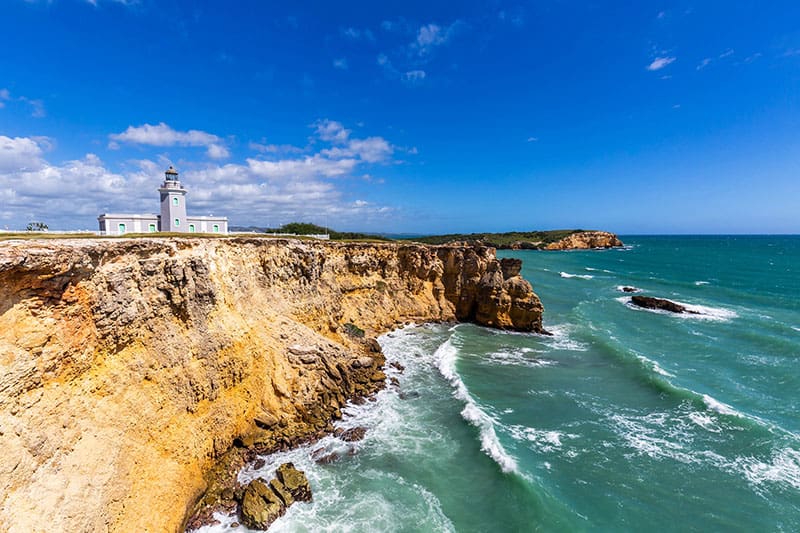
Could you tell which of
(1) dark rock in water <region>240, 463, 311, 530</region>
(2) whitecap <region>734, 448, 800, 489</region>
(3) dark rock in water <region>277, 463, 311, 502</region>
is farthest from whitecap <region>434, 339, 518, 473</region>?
(2) whitecap <region>734, 448, 800, 489</region>

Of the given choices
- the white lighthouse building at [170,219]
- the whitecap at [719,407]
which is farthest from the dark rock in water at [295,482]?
the white lighthouse building at [170,219]

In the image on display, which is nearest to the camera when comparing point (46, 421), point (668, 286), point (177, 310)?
point (46, 421)

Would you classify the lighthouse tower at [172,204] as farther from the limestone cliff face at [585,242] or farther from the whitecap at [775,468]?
the limestone cliff face at [585,242]

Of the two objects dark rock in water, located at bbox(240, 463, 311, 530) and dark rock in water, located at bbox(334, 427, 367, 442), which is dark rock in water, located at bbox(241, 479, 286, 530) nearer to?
dark rock in water, located at bbox(240, 463, 311, 530)

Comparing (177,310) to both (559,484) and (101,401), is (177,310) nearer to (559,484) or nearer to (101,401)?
(101,401)

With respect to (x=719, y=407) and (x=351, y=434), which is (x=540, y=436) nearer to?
(x=351, y=434)

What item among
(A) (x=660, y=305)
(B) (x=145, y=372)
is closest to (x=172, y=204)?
(B) (x=145, y=372)

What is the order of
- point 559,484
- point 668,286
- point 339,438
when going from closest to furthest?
point 559,484
point 339,438
point 668,286

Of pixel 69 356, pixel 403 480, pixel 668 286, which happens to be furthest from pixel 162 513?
pixel 668 286
